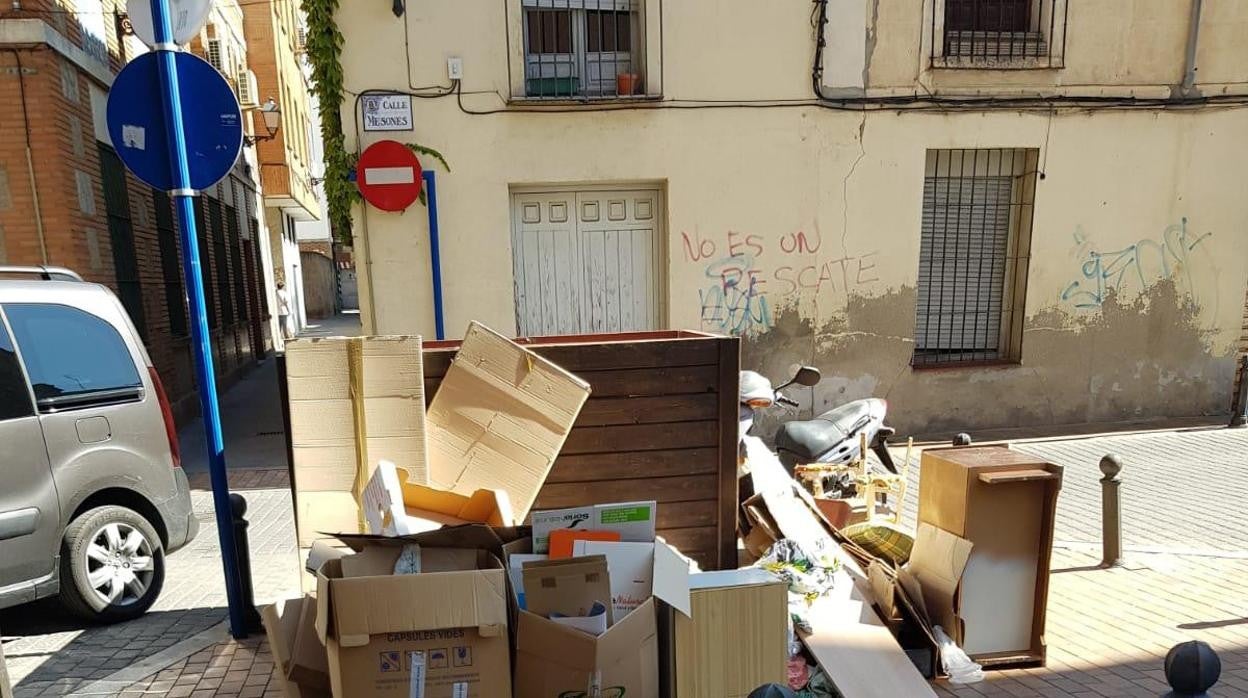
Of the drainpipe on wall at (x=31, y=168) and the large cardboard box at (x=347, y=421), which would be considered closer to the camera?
the large cardboard box at (x=347, y=421)

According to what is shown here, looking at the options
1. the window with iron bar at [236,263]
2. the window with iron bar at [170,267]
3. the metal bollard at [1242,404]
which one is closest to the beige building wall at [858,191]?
the metal bollard at [1242,404]

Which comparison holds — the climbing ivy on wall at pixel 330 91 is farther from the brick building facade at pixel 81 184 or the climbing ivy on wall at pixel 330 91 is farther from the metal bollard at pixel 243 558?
the metal bollard at pixel 243 558

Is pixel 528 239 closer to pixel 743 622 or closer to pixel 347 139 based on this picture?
pixel 347 139

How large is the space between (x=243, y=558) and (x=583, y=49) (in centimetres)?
543

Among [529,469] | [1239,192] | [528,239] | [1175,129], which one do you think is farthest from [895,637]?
[1239,192]

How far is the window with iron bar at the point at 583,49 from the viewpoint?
6.48 meters

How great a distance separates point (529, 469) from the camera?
3.11 meters

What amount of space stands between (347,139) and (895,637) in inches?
234

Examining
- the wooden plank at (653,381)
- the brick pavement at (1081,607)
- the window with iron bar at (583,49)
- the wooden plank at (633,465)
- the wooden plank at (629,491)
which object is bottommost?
the brick pavement at (1081,607)

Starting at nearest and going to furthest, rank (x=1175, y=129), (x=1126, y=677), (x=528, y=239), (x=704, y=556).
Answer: (x=1126, y=677) → (x=704, y=556) → (x=528, y=239) → (x=1175, y=129)

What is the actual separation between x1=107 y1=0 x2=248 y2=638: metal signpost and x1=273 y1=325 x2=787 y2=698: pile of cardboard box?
628 mm

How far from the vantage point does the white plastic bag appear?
2990 millimetres

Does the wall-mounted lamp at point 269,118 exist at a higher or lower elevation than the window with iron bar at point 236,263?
higher

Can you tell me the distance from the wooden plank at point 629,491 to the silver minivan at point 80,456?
95.9 inches
